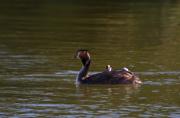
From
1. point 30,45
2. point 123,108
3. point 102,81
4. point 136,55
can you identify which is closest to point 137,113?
point 123,108

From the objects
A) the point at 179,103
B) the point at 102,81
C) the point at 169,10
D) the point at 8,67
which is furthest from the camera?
the point at 169,10

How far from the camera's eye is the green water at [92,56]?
19.4 metres

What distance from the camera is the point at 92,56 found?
2778cm

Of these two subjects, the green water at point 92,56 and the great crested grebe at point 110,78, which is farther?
the great crested grebe at point 110,78

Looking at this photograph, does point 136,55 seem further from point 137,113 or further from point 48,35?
point 137,113

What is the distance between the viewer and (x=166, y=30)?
36719 millimetres

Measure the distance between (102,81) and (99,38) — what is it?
1089 cm

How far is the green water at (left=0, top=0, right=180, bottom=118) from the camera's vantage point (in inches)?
763

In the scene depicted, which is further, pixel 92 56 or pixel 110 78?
pixel 92 56

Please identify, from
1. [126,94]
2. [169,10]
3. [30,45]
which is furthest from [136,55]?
[169,10]

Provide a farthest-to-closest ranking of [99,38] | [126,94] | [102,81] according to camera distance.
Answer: [99,38] < [102,81] < [126,94]

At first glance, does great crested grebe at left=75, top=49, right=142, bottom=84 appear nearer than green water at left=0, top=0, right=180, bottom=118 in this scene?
No

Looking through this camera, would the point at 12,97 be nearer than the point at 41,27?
Yes

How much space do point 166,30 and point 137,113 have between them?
18504mm
